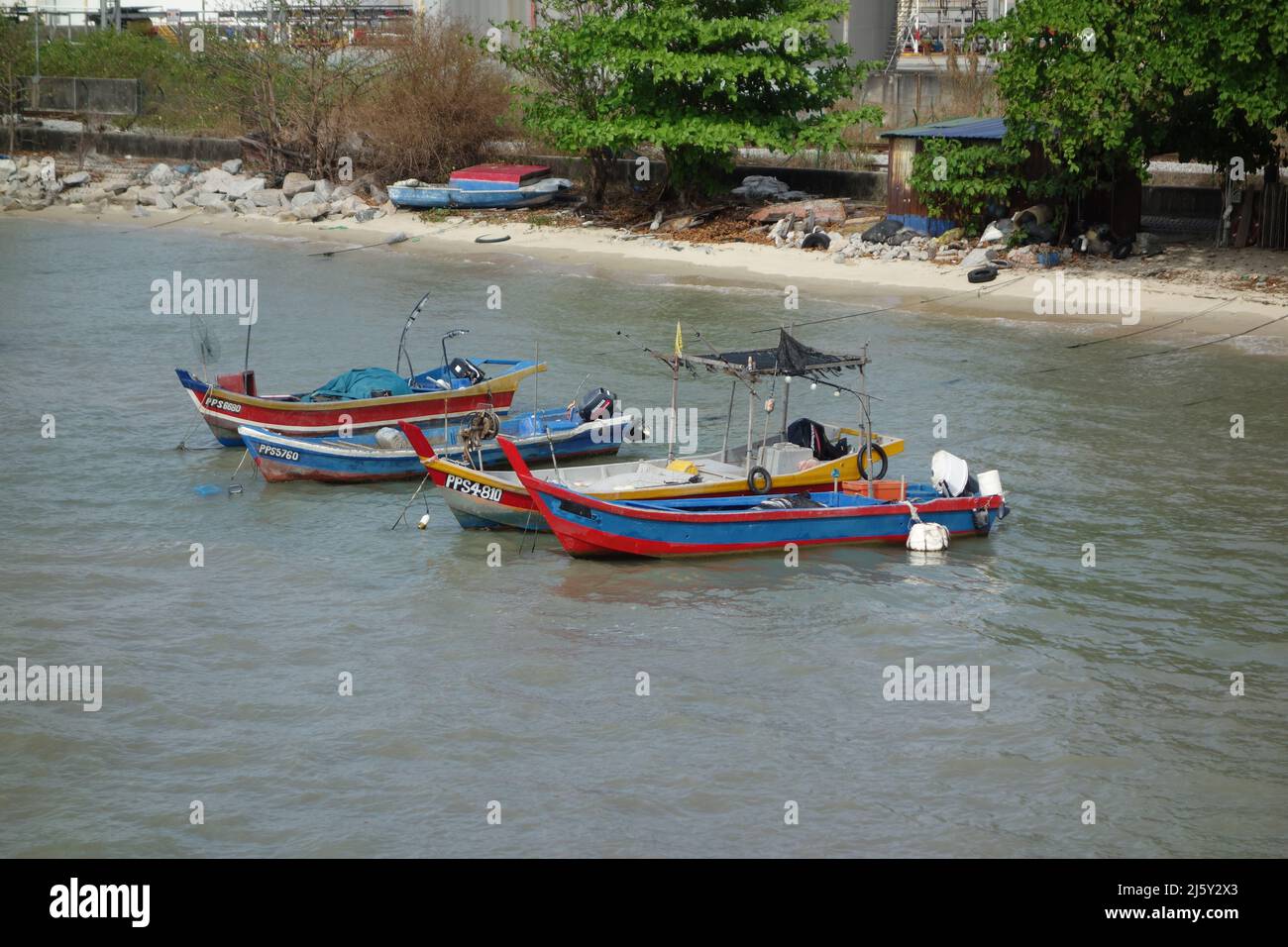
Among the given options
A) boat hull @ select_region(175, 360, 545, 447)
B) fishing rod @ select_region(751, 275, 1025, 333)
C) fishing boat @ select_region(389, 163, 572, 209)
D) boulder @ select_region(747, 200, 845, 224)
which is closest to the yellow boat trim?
boat hull @ select_region(175, 360, 545, 447)

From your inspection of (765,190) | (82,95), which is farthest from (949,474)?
(82,95)

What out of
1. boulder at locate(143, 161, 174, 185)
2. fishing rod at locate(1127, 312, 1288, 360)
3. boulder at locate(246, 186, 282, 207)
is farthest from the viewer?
boulder at locate(143, 161, 174, 185)

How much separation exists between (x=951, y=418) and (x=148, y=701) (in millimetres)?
11941

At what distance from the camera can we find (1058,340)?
2473 cm

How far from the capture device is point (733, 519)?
14.7 metres

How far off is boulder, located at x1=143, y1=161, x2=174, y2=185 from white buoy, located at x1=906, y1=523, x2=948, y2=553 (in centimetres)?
3322

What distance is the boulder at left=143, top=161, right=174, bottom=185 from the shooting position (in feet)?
140

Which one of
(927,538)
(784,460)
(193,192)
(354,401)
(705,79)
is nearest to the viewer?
(927,538)

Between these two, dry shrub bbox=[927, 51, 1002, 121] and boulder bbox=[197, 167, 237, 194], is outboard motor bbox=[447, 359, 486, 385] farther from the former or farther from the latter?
boulder bbox=[197, 167, 237, 194]

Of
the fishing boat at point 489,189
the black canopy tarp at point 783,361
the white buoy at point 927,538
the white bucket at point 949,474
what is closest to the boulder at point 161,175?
the fishing boat at point 489,189

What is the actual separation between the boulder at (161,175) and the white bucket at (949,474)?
32553 mm

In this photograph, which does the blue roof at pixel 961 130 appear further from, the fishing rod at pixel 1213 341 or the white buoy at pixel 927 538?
the white buoy at pixel 927 538

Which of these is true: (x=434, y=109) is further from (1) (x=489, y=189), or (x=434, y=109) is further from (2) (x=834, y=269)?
(2) (x=834, y=269)

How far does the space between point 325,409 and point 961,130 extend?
55.4 ft
